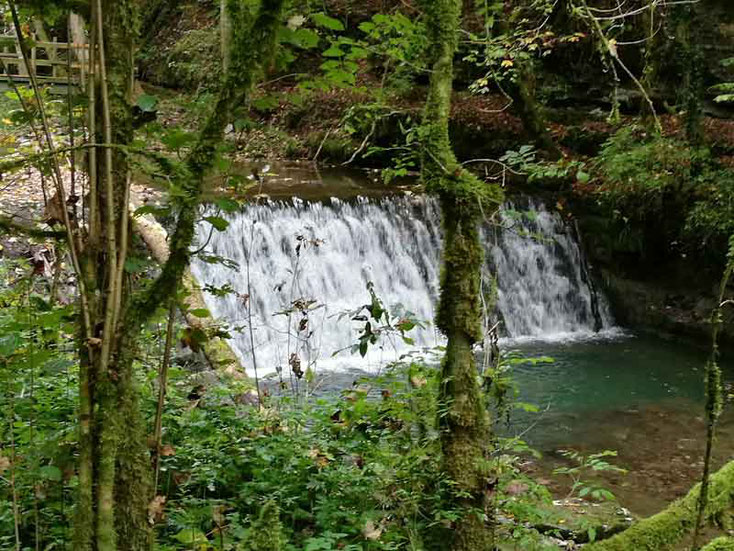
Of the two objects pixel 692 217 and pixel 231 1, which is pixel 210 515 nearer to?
Answer: pixel 231 1

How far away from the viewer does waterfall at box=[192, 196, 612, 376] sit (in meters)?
10.6

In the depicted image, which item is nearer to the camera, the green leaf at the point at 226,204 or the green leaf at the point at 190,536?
the green leaf at the point at 226,204

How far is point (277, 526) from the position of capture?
1.81 meters

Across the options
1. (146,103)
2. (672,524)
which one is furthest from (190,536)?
(672,524)

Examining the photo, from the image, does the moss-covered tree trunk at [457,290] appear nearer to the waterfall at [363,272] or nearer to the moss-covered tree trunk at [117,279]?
the moss-covered tree trunk at [117,279]

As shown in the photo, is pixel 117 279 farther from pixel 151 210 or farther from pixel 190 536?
→ pixel 190 536

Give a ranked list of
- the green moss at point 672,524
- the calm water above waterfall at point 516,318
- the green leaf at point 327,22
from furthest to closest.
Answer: the calm water above waterfall at point 516,318 → the green moss at point 672,524 → the green leaf at point 327,22

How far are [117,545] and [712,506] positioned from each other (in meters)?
3.15

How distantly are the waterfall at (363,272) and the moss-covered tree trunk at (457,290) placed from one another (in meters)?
6.28

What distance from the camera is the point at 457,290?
12.0 feet

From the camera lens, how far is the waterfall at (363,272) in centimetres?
1061

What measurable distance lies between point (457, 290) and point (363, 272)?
722cm

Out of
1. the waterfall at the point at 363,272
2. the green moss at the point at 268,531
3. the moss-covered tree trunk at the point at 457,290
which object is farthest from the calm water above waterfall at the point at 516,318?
the green moss at the point at 268,531

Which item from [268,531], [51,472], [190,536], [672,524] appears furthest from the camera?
[672,524]
